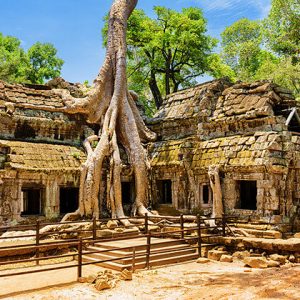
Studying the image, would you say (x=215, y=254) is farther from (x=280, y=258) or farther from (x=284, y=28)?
(x=284, y=28)

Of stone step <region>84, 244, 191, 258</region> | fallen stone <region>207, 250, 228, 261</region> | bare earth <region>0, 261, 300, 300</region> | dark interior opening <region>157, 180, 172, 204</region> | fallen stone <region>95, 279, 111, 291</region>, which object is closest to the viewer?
bare earth <region>0, 261, 300, 300</region>

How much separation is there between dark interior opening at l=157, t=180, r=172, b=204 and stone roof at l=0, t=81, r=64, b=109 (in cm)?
514

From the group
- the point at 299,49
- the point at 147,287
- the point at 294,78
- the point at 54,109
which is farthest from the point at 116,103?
the point at 299,49

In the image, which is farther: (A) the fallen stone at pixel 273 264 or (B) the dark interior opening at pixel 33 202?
(B) the dark interior opening at pixel 33 202

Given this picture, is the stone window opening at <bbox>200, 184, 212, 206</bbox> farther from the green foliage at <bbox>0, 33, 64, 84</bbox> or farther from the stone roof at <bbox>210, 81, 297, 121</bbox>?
the green foliage at <bbox>0, 33, 64, 84</bbox>

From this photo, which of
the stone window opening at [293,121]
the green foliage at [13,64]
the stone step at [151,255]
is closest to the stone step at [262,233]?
the stone step at [151,255]

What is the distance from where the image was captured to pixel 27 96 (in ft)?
50.3

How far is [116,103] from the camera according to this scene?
15672mm

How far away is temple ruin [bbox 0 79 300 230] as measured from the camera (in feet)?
39.9

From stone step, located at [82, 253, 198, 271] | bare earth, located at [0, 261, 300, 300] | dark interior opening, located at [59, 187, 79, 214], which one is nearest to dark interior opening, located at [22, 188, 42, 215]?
dark interior opening, located at [59, 187, 79, 214]

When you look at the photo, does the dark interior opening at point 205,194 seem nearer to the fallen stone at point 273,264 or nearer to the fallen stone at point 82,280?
the fallen stone at point 273,264

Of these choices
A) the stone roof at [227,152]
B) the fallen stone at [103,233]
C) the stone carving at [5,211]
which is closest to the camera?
the fallen stone at [103,233]

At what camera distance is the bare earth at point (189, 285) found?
7316 mm

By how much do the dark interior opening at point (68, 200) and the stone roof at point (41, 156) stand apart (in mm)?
2244
